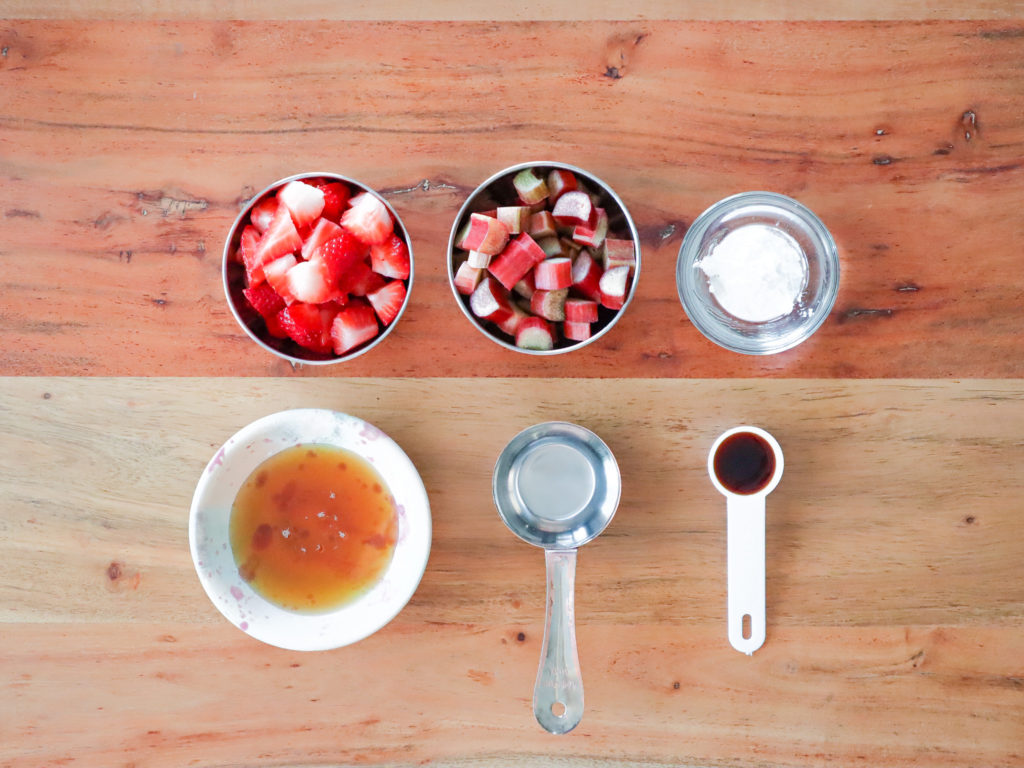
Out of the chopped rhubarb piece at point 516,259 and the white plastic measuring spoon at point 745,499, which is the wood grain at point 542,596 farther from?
the chopped rhubarb piece at point 516,259

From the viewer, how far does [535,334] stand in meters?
1.12

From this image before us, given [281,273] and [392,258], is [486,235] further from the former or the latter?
[281,273]

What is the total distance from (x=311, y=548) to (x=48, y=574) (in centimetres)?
46

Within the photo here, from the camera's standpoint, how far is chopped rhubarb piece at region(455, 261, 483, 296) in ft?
3.63

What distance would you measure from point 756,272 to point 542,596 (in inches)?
25.2

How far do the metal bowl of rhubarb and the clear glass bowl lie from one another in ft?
0.33

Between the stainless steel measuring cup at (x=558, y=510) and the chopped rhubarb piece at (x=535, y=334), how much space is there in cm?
14

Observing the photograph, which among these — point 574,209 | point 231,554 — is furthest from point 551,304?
point 231,554

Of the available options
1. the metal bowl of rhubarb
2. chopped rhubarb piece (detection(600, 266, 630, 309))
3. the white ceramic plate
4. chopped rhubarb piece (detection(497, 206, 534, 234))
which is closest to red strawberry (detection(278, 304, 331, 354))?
the white ceramic plate

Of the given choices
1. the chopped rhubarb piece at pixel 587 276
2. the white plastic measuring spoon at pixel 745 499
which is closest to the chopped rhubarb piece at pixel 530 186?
the chopped rhubarb piece at pixel 587 276

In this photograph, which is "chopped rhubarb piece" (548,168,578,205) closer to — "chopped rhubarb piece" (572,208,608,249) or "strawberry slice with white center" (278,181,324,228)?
"chopped rhubarb piece" (572,208,608,249)

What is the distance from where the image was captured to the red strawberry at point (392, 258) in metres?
1.12

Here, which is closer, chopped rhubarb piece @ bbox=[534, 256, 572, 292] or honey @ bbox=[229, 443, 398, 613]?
chopped rhubarb piece @ bbox=[534, 256, 572, 292]

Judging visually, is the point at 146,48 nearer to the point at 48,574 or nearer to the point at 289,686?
the point at 48,574
